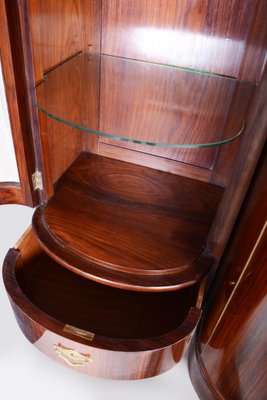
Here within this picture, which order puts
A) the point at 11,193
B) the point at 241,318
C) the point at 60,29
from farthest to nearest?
the point at 11,193
the point at 60,29
the point at 241,318

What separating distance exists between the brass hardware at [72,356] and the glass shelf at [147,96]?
1.24 feet

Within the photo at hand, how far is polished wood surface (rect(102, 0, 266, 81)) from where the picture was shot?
1.83 ft

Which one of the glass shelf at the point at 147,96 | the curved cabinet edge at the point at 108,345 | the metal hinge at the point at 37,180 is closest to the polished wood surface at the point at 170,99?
the glass shelf at the point at 147,96

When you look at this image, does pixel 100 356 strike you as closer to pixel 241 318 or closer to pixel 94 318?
pixel 94 318

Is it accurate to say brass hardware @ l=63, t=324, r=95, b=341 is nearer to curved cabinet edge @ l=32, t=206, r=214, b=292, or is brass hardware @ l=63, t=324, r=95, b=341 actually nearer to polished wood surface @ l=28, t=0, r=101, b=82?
curved cabinet edge @ l=32, t=206, r=214, b=292

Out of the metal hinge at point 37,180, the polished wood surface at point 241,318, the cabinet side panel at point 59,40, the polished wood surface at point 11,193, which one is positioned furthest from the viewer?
the polished wood surface at point 11,193

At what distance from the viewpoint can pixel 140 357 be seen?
0.50 metres

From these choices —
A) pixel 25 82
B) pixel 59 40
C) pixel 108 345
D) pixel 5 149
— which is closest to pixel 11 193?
pixel 5 149

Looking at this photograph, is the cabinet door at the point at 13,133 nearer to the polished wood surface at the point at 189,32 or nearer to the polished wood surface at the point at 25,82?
the polished wood surface at the point at 25,82

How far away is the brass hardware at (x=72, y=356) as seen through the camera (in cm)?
53

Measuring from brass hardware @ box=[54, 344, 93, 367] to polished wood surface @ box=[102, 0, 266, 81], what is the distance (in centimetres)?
56

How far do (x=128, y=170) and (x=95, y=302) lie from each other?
31 centimetres

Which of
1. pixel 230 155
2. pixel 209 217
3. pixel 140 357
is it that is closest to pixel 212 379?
pixel 140 357

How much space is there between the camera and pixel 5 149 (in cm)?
83
